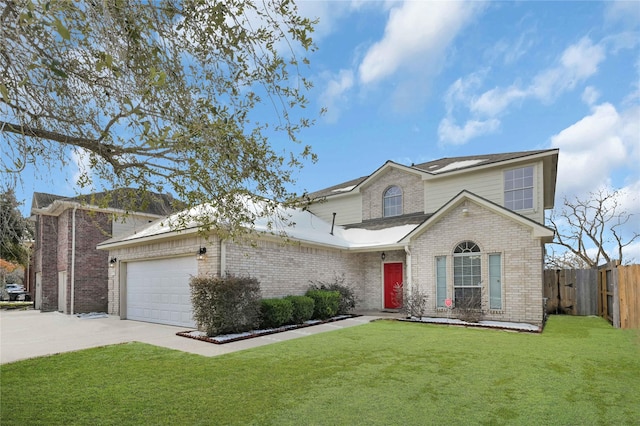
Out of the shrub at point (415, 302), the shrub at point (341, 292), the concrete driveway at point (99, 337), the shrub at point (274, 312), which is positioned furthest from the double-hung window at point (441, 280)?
the shrub at point (274, 312)

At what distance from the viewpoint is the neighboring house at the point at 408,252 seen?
37.9ft

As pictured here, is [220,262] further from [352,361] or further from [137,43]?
[137,43]

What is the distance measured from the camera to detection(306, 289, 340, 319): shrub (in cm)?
1280

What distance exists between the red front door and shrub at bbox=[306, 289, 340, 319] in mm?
3327

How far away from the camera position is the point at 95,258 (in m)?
17.7

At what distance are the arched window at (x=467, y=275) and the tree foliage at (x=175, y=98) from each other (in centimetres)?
923

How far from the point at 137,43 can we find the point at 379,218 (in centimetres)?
1489

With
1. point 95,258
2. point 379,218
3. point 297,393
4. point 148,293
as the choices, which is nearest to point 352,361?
point 297,393

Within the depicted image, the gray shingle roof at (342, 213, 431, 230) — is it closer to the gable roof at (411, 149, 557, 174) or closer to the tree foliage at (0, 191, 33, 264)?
the gable roof at (411, 149, 557, 174)

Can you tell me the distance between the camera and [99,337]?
33.1 feet

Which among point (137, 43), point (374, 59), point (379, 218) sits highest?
point (374, 59)

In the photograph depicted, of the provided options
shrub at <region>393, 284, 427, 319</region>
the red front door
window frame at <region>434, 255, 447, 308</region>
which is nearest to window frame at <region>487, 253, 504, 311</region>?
window frame at <region>434, 255, 447, 308</region>

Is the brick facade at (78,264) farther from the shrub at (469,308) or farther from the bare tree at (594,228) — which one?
the bare tree at (594,228)

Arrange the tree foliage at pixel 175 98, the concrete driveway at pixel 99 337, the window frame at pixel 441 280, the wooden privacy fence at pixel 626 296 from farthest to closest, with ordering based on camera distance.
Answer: the window frame at pixel 441 280, the wooden privacy fence at pixel 626 296, the concrete driveway at pixel 99 337, the tree foliage at pixel 175 98
